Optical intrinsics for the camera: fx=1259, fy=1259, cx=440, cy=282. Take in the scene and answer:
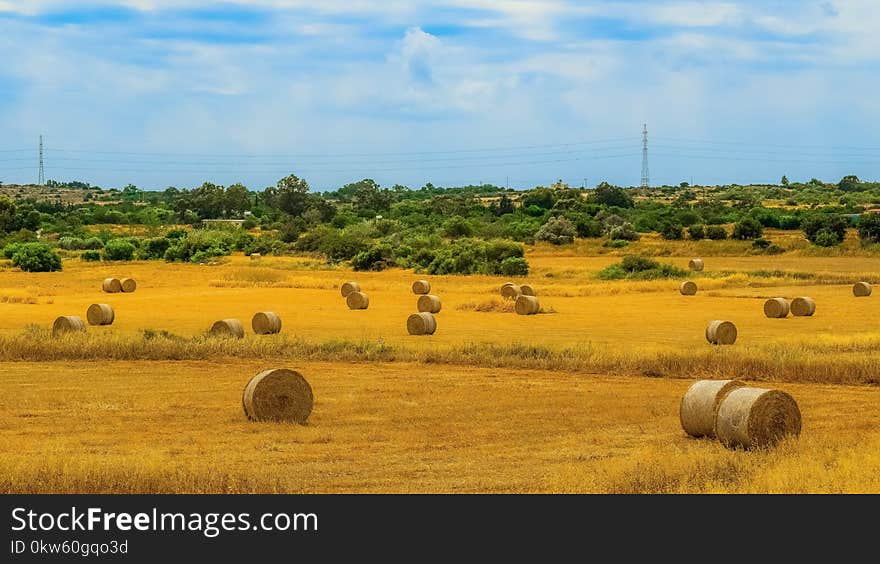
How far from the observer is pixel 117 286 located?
174ft

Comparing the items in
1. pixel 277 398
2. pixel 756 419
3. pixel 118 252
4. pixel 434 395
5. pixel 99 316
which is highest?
pixel 118 252

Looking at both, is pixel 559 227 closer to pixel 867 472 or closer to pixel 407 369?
pixel 407 369

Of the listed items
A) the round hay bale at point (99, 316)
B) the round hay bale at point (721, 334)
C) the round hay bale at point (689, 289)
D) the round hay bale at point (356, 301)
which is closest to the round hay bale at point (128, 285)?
the round hay bale at point (356, 301)

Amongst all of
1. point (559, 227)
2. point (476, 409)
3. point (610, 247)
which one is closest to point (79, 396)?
point (476, 409)

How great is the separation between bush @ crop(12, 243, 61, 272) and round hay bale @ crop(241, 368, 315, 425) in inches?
2039

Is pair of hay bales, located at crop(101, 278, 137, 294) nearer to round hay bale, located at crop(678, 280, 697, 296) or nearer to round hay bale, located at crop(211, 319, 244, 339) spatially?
round hay bale, located at crop(211, 319, 244, 339)

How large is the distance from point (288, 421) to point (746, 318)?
79.6 feet

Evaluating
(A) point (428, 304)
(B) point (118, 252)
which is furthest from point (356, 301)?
(B) point (118, 252)

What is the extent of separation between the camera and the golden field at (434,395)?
14727mm

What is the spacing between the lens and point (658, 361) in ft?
89.5

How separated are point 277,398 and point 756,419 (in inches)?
297

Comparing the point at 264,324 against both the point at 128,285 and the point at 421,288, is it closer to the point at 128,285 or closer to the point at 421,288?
the point at 421,288

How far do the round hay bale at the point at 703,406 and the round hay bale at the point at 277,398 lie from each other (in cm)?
604

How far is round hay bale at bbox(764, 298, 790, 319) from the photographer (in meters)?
40.7
